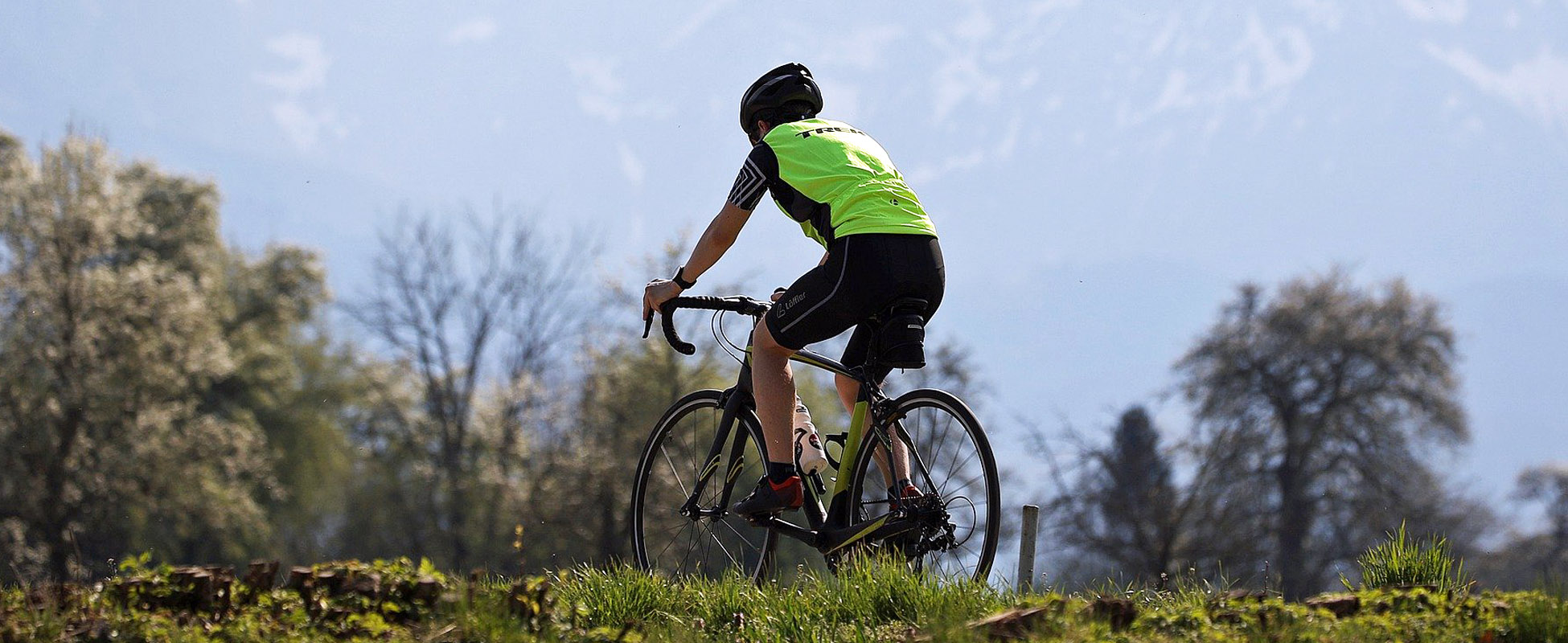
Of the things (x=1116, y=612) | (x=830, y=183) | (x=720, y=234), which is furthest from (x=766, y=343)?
(x=1116, y=612)

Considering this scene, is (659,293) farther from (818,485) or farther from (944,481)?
(944,481)

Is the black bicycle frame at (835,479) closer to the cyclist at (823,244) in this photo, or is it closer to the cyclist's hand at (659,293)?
the cyclist at (823,244)

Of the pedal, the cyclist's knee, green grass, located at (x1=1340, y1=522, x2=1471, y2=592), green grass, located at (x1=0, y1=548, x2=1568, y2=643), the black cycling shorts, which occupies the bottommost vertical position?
green grass, located at (x1=0, y1=548, x2=1568, y2=643)

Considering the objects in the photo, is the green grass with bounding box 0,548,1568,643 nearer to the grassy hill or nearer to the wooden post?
the grassy hill

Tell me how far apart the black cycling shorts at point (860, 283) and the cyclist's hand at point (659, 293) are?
617 millimetres

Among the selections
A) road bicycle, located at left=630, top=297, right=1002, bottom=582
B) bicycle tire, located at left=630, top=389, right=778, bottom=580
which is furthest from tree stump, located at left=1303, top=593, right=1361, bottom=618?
bicycle tire, located at left=630, top=389, right=778, bottom=580

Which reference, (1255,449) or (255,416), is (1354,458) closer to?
(1255,449)

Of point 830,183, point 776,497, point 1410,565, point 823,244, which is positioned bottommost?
point 1410,565

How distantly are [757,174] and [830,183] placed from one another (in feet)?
0.94

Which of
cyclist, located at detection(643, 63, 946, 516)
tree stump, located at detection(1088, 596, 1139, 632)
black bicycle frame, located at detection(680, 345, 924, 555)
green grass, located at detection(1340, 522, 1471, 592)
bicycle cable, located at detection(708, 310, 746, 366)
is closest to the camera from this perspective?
tree stump, located at detection(1088, 596, 1139, 632)

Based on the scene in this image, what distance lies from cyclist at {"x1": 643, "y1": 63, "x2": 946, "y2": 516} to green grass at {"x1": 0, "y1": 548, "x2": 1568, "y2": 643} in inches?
35.0

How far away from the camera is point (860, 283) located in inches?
196

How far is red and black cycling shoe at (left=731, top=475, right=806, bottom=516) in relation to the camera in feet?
17.8

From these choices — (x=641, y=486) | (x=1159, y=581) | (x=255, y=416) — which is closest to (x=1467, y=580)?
(x=1159, y=581)
